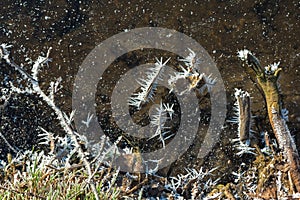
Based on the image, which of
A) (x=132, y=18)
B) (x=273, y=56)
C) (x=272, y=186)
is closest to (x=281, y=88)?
(x=273, y=56)

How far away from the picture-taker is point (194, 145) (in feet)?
6.63

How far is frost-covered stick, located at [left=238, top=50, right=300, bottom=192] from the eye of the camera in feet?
6.15

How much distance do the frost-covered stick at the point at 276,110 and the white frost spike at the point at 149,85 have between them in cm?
34

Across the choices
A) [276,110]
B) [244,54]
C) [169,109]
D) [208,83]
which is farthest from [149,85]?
[276,110]

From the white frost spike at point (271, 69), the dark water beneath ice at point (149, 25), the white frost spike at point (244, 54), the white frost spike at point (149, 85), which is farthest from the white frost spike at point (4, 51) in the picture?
the white frost spike at point (271, 69)

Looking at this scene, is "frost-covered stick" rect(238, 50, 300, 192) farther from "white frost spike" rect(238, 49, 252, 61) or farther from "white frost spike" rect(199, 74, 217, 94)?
"white frost spike" rect(199, 74, 217, 94)

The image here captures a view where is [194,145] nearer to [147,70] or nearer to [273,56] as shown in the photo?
[147,70]

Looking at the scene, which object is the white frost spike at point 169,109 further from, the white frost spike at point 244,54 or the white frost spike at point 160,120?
the white frost spike at point 244,54

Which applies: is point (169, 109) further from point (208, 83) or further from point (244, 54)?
point (244, 54)

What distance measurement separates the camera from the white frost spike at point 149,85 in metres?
1.95

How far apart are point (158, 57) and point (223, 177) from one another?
0.58m

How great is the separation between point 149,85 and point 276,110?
53 centimetres

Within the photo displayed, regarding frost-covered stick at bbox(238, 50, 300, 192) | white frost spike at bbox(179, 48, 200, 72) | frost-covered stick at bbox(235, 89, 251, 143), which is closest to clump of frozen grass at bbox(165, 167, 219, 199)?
frost-covered stick at bbox(235, 89, 251, 143)

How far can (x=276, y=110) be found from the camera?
6.25ft
